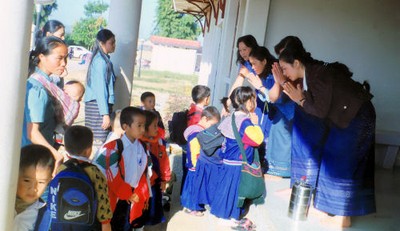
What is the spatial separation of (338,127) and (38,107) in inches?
84.8

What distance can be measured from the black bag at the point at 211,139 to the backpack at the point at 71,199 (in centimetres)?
182

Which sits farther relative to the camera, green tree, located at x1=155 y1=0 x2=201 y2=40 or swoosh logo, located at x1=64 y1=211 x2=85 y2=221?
green tree, located at x1=155 y1=0 x2=201 y2=40

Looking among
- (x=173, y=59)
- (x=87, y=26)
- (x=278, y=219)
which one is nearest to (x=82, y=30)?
(x=87, y=26)

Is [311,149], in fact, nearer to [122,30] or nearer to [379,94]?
[122,30]

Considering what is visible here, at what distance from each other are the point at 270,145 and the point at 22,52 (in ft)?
11.8

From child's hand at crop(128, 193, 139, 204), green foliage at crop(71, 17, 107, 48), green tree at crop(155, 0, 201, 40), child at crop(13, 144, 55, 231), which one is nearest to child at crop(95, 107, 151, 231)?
child's hand at crop(128, 193, 139, 204)

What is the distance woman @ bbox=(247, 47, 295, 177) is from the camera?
4.55 m

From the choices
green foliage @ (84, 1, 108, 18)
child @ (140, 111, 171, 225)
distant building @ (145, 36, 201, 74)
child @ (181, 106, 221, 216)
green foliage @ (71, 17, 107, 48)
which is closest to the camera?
child @ (140, 111, 171, 225)

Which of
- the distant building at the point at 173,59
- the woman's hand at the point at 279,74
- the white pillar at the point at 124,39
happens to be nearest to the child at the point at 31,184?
the woman's hand at the point at 279,74

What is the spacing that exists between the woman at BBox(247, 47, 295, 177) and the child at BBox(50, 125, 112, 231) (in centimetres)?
228

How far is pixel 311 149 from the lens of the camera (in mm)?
3910

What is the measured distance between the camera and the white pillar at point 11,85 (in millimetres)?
1612

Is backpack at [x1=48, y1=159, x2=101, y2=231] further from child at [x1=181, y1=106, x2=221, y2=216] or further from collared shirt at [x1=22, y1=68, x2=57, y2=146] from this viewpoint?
child at [x1=181, y1=106, x2=221, y2=216]

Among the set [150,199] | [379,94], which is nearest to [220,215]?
[150,199]
